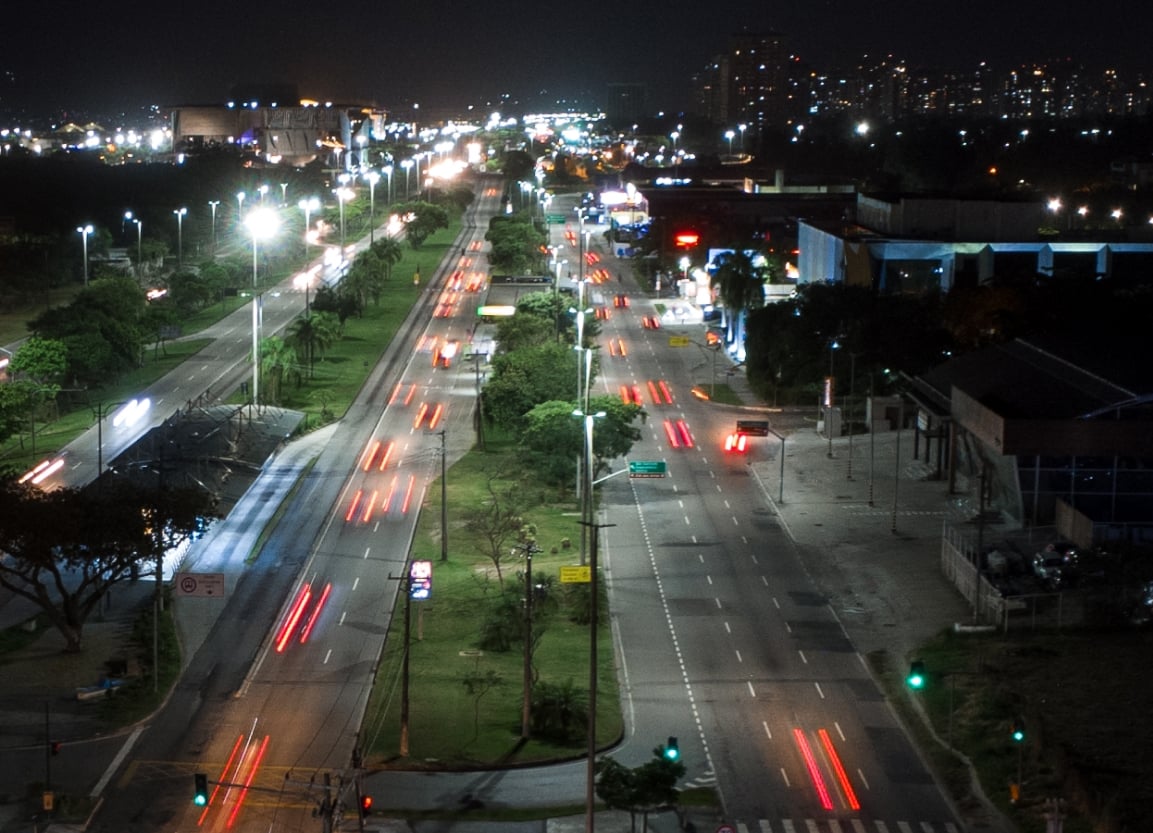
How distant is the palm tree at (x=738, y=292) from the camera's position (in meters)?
105

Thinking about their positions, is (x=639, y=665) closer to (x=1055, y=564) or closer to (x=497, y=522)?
(x=497, y=522)

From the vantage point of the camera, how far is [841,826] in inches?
1389

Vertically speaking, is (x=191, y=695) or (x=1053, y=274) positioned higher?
(x=1053, y=274)

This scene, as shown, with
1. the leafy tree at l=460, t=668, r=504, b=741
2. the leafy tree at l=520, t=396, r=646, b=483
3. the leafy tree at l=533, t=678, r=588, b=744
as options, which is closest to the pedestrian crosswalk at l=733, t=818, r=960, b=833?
the leafy tree at l=533, t=678, r=588, b=744

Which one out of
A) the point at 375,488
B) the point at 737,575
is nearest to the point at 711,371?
the point at 375,488

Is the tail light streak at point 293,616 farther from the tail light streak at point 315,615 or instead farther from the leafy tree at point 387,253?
the leafy tree at point 387,253

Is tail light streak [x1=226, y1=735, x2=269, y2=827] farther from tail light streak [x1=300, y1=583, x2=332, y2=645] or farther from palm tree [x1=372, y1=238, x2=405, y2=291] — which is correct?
palm tree [x1=372, y1=238, x2=405, y2=291]

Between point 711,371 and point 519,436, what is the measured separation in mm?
28005

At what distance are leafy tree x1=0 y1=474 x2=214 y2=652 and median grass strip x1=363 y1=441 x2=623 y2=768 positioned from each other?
7212 mm

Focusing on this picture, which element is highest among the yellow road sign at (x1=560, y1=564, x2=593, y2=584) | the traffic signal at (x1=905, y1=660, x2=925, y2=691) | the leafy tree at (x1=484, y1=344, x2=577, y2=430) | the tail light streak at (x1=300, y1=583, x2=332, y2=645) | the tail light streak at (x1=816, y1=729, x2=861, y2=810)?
the leafy tree at (x1=484, y1=344, x2=577, y2=430)

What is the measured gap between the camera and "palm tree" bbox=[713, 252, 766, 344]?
10462 cm

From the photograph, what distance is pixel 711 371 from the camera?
9912 centimetres

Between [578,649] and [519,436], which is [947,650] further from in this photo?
[519,436]

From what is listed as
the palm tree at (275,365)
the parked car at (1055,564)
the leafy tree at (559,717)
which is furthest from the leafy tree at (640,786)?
the palm tree at (275,365)
